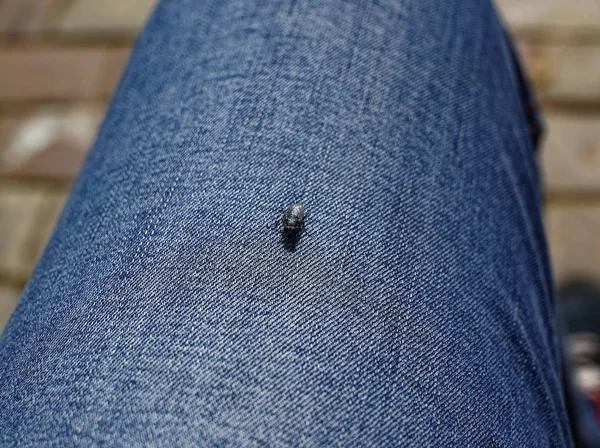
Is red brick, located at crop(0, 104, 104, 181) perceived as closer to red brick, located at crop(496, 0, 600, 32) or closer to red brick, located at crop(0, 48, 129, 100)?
red brick, located at crop(0, 48, 129, 100)

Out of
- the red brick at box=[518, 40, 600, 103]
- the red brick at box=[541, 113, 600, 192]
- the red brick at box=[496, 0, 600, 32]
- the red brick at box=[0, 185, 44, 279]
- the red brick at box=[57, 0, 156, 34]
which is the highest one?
the red brick at box=[496, 0, 600, 32]

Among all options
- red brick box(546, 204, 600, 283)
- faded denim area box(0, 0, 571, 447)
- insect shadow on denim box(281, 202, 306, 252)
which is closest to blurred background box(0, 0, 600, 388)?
red brick box(546, 204, 600, 283)

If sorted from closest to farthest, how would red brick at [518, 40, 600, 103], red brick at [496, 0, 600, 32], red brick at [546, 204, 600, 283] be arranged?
red brick at [546, 204, 600, 283] < red brick at [518, 40, 600, 103] < red brick at [496, 0, 600, 32]

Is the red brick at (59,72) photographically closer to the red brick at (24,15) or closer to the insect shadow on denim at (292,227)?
the red brick at (24,15)

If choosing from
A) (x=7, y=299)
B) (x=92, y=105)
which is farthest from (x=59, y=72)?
(x=7, y=299)

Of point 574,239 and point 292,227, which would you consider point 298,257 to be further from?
point 574,239
